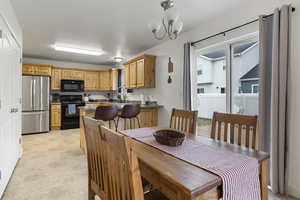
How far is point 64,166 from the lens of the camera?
2.71m

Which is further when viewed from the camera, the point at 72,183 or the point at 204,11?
the point at 204,11

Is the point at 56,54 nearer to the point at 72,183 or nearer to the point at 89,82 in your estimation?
the point at 89,82

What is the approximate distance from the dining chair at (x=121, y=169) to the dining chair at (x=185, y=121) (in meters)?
1.20

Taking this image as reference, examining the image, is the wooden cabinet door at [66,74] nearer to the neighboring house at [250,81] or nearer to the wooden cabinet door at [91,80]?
the wooden cabinet door at [91,80]

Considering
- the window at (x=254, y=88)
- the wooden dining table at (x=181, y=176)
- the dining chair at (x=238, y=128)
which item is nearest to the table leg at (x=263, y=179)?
the wooden dining table at (x=181, y=176)

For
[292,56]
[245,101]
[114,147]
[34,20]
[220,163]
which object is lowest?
[220,163]

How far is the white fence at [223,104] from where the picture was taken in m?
2.47

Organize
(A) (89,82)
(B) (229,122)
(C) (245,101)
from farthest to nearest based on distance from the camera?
(A) (89,82) < (C) (245,101) < (B) (229,122)

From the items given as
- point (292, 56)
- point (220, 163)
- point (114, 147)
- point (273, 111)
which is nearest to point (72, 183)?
point (114, 147)

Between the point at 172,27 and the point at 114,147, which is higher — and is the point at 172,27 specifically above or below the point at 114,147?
above

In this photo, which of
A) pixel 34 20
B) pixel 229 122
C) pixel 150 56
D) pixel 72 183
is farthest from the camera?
pixel 150 56

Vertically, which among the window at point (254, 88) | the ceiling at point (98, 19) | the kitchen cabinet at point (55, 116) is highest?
the ceiling at point (98, 19)

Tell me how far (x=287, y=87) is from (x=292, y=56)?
1.22 ft

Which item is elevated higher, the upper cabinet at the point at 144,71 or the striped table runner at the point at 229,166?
the upper cabinet at the point at 144,71
